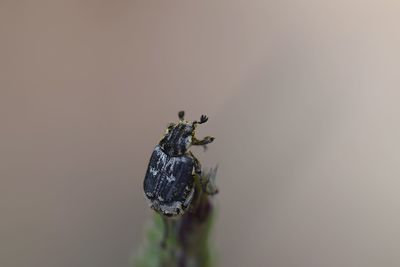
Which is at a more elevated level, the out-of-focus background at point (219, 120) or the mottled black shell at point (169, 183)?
the out-of-focus background at point (219, 120)

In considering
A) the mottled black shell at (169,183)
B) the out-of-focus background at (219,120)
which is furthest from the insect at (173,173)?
the out-of-focus background at (219,120)

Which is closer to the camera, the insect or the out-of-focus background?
the insect

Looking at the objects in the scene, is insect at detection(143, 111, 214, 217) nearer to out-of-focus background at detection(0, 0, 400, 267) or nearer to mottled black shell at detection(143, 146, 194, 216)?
mottled black shell at detection(143, 146, 194, 216)

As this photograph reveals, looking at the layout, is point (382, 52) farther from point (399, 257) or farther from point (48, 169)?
point (48, 169)

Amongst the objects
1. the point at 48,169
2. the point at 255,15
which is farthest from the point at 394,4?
the point at 48,169

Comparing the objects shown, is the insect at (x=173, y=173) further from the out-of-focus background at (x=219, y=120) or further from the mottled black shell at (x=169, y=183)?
the out-of-focus background at (x=219, y=120)

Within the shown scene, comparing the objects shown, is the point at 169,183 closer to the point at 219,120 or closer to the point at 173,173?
the point at 173,173

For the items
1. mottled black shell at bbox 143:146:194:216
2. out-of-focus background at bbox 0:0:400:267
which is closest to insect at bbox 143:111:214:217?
mottled black shell at bbox 143:146:194:216

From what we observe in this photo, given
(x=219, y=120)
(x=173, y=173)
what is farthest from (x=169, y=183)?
(x=219, y=120)
